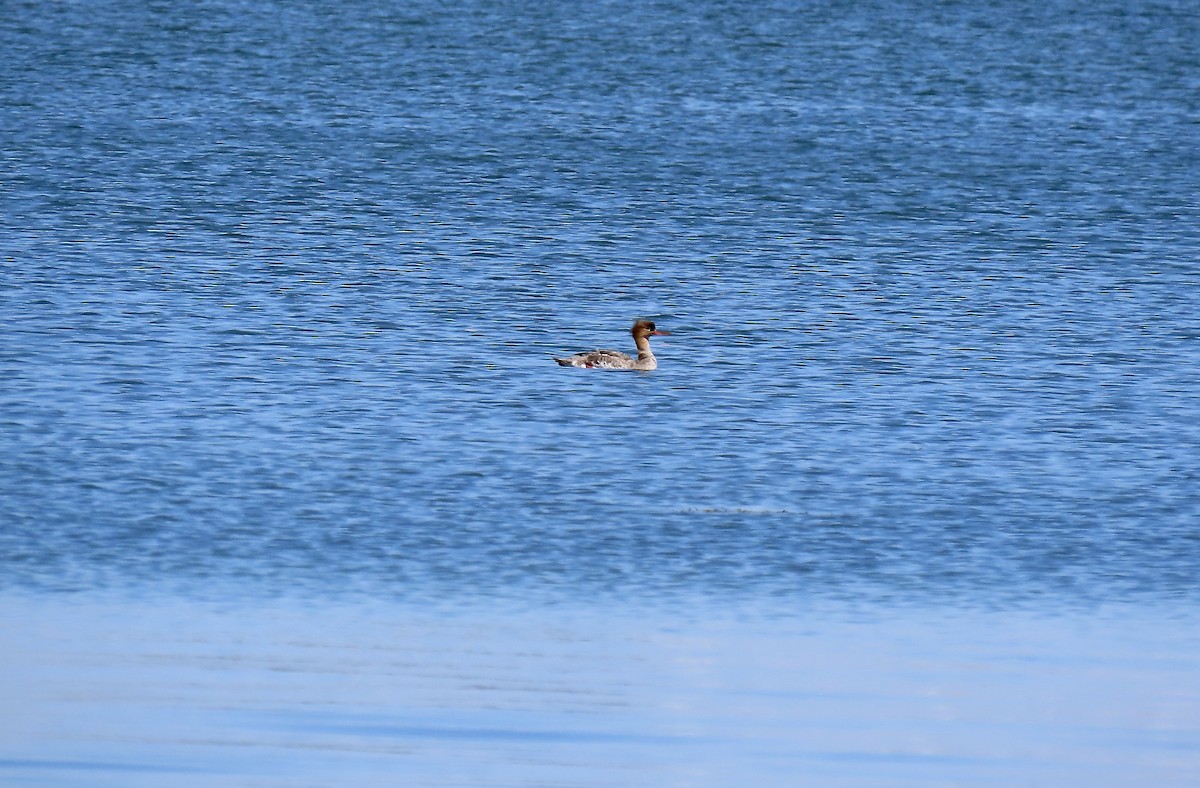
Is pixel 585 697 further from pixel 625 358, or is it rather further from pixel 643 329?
pixel 643 329

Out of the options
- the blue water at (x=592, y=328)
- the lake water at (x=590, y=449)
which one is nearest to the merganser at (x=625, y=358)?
the blue water at (x=592, y=328)

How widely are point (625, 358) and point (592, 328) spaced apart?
76.7 inches

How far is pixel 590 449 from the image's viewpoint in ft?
53.8

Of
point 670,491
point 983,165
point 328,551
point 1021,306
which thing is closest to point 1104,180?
point 983,165

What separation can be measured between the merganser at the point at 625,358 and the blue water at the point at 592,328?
0.19 metres

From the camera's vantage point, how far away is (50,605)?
39.1 feet

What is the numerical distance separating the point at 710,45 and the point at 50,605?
37.7 m

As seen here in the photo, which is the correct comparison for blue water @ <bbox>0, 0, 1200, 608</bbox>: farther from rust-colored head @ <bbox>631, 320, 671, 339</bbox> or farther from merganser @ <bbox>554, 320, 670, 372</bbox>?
rust-colored head @ <bbox>631, 320, 671, 339</bbox>

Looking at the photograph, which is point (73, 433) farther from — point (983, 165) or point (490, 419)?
point (983, 165)

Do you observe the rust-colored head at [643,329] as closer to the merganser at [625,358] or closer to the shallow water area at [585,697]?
the merganser at [625,358]

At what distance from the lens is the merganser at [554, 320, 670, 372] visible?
1947 centimetres

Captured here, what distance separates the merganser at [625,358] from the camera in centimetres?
1947

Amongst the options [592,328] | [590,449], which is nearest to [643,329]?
[592,328]

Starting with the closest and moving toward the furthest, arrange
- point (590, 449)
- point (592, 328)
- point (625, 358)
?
1. point (590, 449)
2. point (625, 358)
3. point (592, 328)
